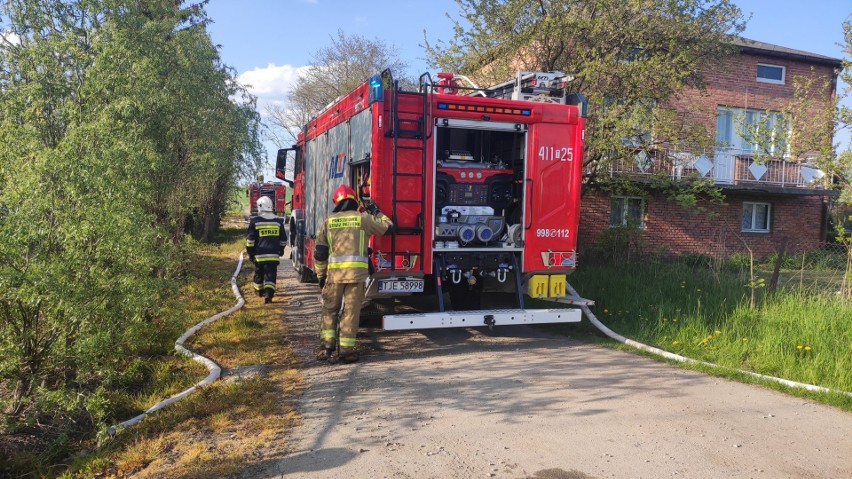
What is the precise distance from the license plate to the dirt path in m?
0.76

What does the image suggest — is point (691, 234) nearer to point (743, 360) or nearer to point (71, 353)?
point (743, 360)

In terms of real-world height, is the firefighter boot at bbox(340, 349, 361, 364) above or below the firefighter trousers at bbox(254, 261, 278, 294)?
below

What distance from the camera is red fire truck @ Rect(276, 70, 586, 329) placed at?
6555 millimetres

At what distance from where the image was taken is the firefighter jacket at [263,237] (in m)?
9.80

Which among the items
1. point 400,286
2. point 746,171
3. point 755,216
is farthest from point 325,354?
point 755,216

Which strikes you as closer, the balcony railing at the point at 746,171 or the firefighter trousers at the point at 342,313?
the firefighter trousers at the point at 342,313

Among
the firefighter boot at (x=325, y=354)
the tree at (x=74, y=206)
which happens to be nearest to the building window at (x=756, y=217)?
the firefighter boot at (x=325, y=354)

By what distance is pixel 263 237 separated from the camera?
988cm

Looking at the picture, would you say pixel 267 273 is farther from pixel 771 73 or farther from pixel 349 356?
pixel 771 73

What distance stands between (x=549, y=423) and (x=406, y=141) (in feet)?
11.1

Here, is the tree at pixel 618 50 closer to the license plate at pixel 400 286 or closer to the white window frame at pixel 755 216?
the license plate at pixel 400 286

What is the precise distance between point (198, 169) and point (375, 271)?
201 inches

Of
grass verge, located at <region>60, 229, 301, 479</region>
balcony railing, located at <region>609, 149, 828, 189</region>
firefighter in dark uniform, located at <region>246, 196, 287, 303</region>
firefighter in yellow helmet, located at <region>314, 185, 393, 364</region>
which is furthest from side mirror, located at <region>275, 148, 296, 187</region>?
balcony railing, located at <region>609, 149, 828, 189</region>

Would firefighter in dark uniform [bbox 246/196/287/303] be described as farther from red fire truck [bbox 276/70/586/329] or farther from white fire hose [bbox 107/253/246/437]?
red fire truck [bbox 276/70/586/329]
